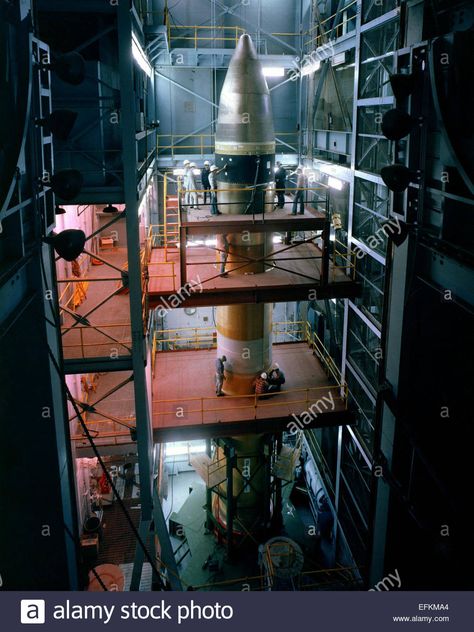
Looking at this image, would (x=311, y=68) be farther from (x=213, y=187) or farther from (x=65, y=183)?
(x=65, y=183)

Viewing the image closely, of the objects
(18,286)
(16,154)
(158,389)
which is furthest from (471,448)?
(158,389)

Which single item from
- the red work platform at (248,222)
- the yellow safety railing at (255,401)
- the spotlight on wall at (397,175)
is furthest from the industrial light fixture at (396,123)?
the yellow safety railing at (255,401)

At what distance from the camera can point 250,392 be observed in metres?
19.5

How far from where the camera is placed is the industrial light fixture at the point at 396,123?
28.7ft

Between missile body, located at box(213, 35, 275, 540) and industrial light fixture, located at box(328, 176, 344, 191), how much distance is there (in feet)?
11.2

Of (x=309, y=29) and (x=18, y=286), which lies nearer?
(x=18, y=286)

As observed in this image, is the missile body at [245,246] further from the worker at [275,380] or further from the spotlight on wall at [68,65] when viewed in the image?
the spotlight on wall at [68,65]

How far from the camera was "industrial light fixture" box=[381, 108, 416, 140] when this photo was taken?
344 inches

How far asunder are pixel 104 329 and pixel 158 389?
5034 mm

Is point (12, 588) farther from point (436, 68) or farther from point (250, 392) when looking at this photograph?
point (436, 68)

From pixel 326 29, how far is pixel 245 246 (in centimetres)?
1053

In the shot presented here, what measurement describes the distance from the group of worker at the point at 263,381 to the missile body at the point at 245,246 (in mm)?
427

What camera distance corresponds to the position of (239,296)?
1738 cm

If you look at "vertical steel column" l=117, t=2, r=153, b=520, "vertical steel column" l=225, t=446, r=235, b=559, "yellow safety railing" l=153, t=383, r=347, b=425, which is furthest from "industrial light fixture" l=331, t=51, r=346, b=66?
Answer: "vertical steel column" l=225, t=446, r=235, b=559
